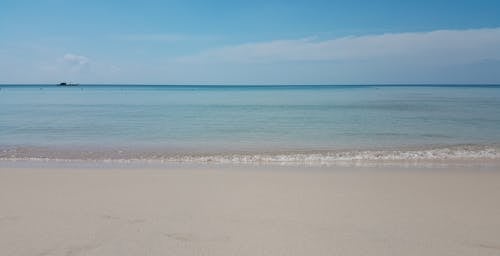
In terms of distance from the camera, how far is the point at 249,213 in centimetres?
618

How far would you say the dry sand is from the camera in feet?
15.9

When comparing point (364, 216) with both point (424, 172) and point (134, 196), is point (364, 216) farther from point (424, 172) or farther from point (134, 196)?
point (424, 172)

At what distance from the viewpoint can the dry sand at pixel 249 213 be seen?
4.83 meters

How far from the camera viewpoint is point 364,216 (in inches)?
234

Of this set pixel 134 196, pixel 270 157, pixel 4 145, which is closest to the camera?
pixel 134 196

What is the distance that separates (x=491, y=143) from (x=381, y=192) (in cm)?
1024

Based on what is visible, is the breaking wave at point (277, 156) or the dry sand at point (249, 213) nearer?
the dry sand at point (249, 213)

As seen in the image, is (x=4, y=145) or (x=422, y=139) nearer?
(x=4, y=145)

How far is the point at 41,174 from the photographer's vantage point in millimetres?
9250

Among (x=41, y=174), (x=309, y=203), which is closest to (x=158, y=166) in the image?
(x=41, y=174)

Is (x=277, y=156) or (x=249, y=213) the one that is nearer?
(x=249, y=213)

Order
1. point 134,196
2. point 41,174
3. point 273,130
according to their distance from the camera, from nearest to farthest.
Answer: point 134,196
point 41,174
point 273,130

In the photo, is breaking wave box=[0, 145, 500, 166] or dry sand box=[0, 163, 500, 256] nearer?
dry sand box=[0, 163, 500, 256]

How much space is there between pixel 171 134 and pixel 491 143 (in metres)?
13.0
